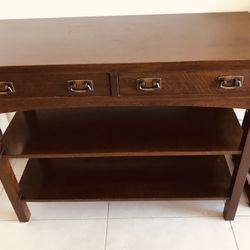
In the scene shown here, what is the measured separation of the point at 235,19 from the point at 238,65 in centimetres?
37

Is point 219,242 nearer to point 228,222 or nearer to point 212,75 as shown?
point 228,222

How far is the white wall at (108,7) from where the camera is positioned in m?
1.23

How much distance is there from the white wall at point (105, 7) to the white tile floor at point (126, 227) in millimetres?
891

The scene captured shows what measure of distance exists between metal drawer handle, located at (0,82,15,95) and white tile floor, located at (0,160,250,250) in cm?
72

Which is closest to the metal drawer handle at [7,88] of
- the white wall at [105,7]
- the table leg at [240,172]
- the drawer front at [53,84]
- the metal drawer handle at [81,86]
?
the drawer front at [53,84]

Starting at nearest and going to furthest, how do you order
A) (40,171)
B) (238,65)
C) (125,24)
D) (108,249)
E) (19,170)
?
(238,65) → (125,24) → (108,249) → (40,171) → (19,170)

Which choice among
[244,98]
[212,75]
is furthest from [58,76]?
[244,98]

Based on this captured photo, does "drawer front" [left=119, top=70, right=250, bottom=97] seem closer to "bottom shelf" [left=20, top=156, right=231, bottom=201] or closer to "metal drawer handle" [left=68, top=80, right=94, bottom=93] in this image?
"metal drawer handle" [left=68, top=80, right=94, bottom=93]

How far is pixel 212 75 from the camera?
0.90 metres

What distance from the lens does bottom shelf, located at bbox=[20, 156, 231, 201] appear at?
129cm

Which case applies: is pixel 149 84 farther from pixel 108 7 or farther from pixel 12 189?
pixel 12 189

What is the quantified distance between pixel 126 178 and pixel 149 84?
22.9 inches

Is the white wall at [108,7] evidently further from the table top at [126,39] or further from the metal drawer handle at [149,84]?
the metal drawer handle at [149,84]

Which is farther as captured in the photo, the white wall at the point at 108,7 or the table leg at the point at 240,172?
the white wall at the point at 108,7
